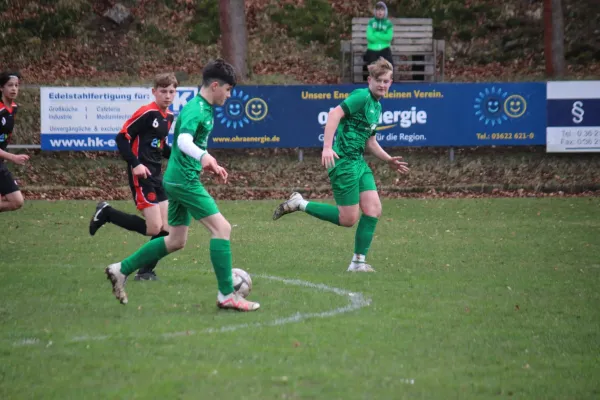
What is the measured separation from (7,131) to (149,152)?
7.99ft

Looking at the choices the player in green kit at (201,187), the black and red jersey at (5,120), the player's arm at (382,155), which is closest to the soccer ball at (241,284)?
the player in green kit at (201,187)

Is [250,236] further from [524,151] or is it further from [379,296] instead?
[524,151]

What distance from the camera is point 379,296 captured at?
26.4 ft

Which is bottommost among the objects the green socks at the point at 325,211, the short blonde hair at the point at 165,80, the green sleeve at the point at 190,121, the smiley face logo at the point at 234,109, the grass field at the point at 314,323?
the grass field at the point at 314,323

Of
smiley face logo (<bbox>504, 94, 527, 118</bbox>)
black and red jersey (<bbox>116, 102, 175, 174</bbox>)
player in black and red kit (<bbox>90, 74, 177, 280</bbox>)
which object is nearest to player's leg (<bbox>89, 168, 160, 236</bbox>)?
player in black and red kit (<bbox>90, 74, 177, 280</bbox>)

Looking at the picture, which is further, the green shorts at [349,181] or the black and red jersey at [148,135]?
the green shorts at [349,181]

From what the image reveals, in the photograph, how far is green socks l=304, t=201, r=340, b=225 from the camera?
9.95 meters

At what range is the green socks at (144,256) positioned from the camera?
7496 mm

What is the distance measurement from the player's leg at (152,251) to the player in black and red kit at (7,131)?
360 cm

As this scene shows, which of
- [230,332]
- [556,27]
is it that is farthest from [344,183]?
[556,27]

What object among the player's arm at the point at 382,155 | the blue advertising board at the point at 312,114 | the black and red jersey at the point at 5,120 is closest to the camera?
the player's arm at the point at 382,155

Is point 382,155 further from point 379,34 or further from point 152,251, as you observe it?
point 379,34

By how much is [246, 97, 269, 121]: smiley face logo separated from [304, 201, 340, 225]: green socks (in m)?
9.75

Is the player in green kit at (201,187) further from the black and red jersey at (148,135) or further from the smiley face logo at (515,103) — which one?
the smiley face logo at (515,103)
